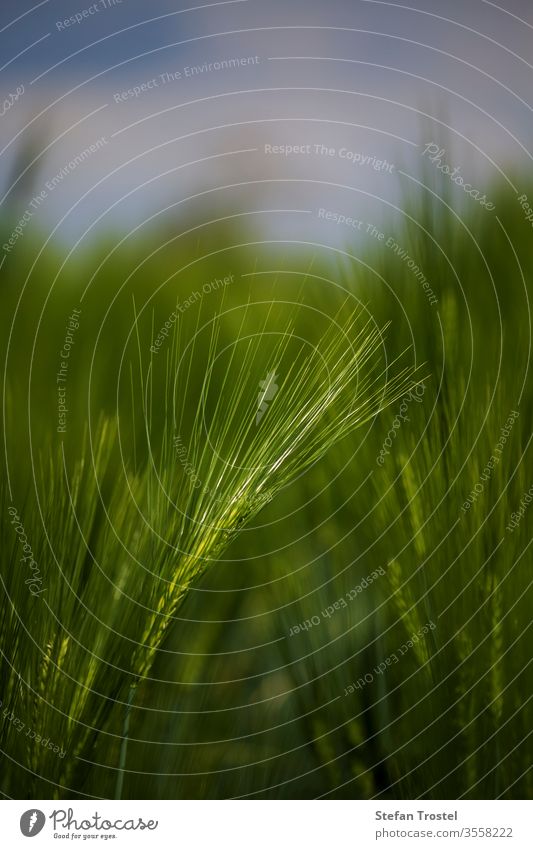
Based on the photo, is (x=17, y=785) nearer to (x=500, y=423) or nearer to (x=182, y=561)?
(x=182, y=561)

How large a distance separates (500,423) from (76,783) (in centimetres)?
39

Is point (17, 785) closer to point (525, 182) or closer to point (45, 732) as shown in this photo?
point (45, 732)

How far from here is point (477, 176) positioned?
1.86 feet

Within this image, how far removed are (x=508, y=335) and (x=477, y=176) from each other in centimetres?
16

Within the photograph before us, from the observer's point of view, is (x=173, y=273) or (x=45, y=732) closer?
(x=45, y=732)

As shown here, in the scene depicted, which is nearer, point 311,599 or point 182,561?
point 182,561

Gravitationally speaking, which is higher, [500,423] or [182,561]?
[500,423]

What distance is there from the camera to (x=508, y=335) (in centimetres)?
49

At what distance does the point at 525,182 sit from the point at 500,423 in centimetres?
21

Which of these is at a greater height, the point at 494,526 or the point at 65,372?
the point at 65,372
